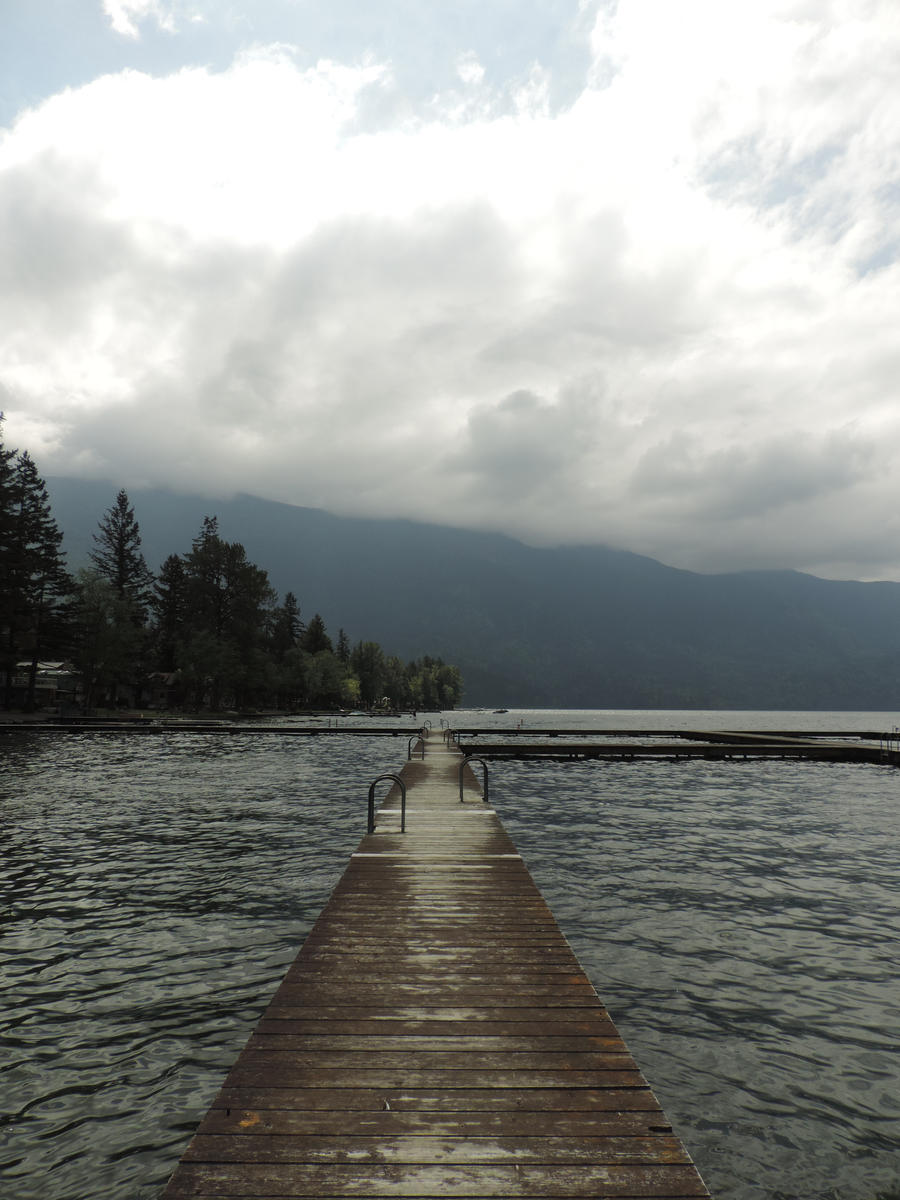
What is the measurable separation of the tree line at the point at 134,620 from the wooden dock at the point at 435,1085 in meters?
65.6

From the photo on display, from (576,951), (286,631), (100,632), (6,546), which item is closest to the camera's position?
(576,951)

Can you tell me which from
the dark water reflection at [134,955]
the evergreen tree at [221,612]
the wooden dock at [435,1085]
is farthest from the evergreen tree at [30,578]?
the wooden dock at [435,1085]

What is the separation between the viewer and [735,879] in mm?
16922

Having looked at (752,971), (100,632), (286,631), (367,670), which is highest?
(286,631)

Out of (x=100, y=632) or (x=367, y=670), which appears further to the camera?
(x=367, y=670)

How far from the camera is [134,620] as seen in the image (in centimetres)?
9381

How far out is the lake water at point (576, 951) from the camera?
6.96 metres

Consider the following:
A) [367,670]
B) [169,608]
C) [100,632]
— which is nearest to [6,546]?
[100,632]

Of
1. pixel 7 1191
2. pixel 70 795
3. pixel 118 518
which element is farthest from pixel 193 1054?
pixel 118 518

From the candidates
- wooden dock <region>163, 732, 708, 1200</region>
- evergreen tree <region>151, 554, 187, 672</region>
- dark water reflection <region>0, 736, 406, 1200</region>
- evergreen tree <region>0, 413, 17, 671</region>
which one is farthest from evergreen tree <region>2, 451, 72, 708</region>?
wooden dock <region>163, 732, 708, 1200</region>

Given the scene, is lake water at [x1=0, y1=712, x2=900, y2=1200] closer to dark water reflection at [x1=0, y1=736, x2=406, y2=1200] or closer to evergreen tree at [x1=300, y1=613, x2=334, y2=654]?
dark water reflection at [x1=0, y1=736, x2=406, y2=1200]

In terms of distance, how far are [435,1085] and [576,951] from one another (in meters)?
6.82

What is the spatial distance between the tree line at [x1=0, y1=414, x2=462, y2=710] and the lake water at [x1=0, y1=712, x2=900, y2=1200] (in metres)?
48.9

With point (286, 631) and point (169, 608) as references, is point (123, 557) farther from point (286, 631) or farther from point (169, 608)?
point (286, 631)
